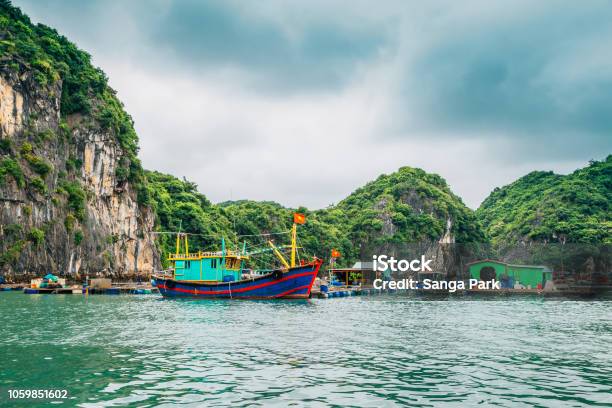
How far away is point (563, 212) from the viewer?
12338 cm

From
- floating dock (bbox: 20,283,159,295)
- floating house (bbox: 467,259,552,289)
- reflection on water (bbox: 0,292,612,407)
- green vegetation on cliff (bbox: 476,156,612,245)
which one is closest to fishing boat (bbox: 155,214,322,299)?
floating dock (bbox: 20,283,159,295)

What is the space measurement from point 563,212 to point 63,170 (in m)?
102

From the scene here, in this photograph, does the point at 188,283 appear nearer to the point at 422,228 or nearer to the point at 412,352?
the point at 412,352

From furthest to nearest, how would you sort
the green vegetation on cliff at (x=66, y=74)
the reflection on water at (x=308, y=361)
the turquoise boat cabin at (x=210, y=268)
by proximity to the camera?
the green vegetation on cliff at (x=66, y=74) < the turquoise boat cabin at (x=210, y=268) < the reflection on water at (x=308, y=361)

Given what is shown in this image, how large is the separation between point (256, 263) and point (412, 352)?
9499 centimetres

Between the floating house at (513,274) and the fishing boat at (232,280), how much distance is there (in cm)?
3822

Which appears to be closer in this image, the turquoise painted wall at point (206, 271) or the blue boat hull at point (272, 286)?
the blue boat hull at point (272, 286)

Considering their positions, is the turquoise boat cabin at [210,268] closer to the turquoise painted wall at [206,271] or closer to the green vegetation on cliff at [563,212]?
the turquoise painted wall at [206,271]

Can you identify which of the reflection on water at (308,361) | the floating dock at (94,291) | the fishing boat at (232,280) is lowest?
the reflection on water at (308,361)

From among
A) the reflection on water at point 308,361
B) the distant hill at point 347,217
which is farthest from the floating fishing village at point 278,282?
the reflection on water at point 308,361

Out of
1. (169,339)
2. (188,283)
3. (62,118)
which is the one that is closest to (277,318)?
(169,339)

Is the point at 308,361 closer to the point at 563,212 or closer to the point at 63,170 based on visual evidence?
the point at 63,170

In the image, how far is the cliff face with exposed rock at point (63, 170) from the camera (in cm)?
7575
